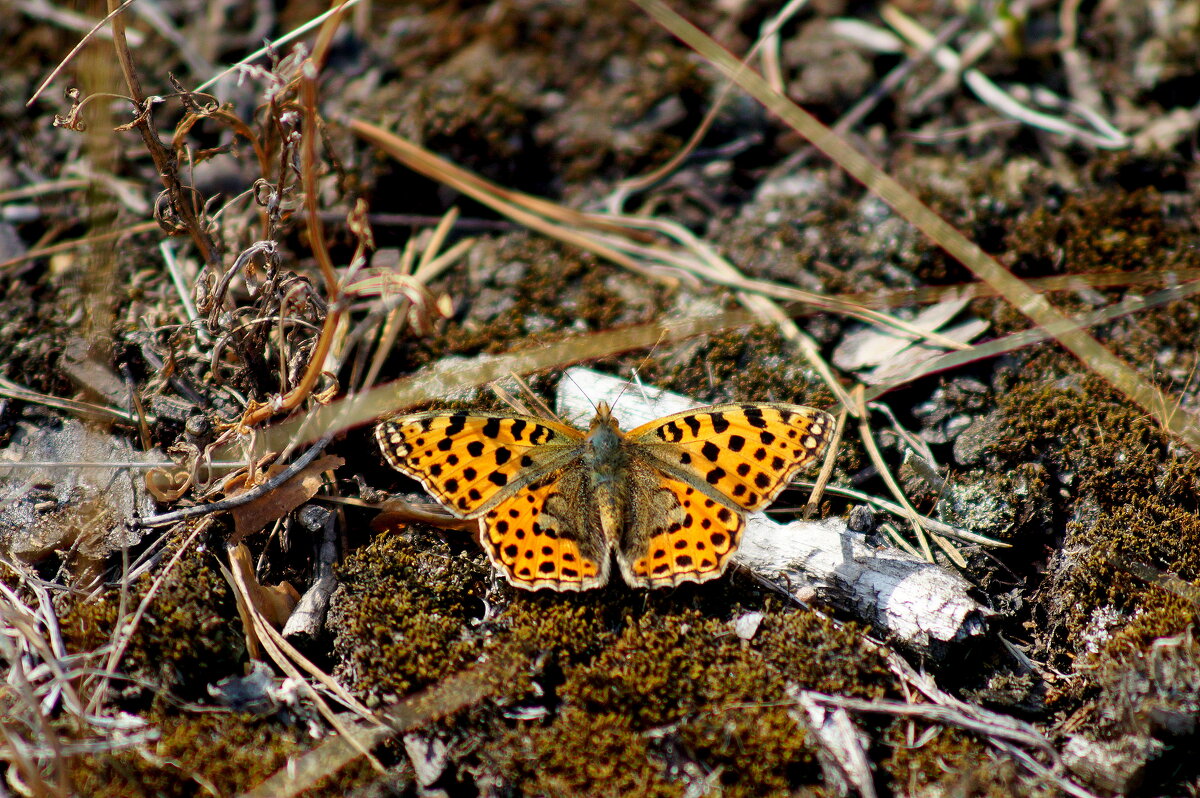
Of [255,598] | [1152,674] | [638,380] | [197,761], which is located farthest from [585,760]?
[1152,674]

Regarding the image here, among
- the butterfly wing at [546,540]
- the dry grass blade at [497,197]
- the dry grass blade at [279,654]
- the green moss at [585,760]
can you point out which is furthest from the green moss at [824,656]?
the dry grass blade at [497,197]

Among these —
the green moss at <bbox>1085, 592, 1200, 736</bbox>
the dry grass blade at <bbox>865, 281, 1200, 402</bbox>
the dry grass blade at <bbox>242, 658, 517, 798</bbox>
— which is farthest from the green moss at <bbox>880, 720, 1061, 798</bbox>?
the dry grass blade at <bbox>865, 281, 1200, 402</bbox>

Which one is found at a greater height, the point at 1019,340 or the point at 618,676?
the point at 1019,340

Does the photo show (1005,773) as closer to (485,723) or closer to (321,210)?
(485,723)

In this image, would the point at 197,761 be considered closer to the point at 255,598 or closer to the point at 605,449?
the point at 255,598

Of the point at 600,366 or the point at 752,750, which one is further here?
the point at 600,366

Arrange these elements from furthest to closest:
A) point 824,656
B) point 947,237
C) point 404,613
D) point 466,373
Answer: point 947,237 < point 466,373 < point 404,613 < point 824,656
